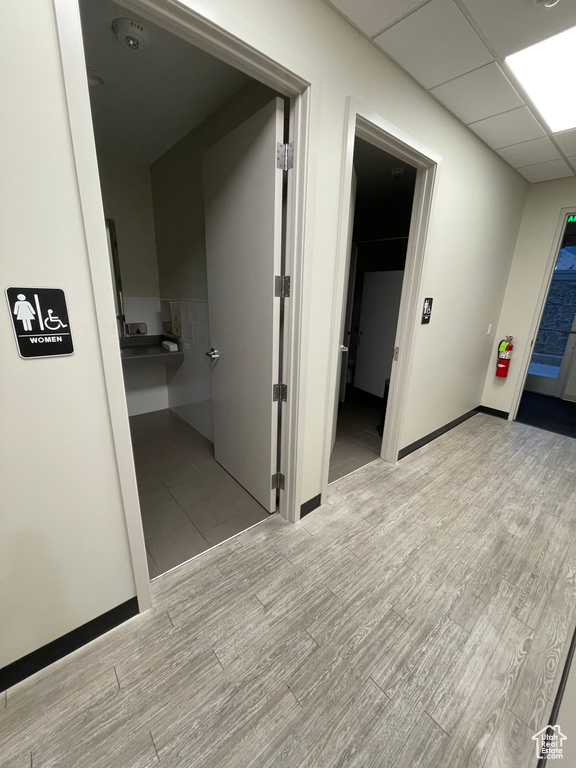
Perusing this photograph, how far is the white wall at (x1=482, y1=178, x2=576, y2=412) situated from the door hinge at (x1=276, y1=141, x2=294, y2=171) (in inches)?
131

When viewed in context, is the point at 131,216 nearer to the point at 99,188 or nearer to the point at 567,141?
the point at 99,188

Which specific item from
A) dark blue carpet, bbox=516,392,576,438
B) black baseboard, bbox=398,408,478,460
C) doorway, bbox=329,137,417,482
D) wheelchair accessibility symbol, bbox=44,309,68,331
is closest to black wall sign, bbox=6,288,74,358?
wheelchair accessibility symbol, bbox=44,309,68,331

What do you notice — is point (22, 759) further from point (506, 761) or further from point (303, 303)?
point (303, 303)

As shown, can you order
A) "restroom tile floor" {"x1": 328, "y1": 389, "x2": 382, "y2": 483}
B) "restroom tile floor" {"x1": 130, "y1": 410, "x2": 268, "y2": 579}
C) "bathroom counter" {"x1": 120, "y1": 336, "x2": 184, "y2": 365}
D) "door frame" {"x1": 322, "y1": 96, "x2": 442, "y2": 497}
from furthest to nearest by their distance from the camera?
"bathroom counter" {"x1": 120, "y1": 336, "x2": 184, "y2": 365}, "restroom tile floor" {"x1": 328, "y1": 389, "x2": 382, "y2": 483}, "restroom tile floor" {"x1": 130, "y1": 410, "x2": 268, "y2": 579}, "door frame" {"x1": 322, "y1": 96, "x2": 442, "y2": 497}

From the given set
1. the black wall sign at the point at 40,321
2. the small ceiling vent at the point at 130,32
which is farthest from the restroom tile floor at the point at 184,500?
the small ceiling vent at the point at 130,32

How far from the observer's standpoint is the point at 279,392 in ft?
5.87

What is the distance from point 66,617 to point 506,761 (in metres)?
1.64

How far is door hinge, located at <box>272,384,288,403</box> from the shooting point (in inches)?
69.7

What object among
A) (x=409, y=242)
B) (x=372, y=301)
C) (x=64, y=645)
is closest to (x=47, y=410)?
(x=64, y=645)

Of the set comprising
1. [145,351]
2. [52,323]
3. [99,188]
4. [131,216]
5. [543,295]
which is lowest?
[145,351]

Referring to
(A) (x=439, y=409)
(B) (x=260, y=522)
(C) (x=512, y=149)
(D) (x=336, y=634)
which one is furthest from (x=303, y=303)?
(C) (x=512, y=149)

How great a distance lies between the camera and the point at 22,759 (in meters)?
0.94

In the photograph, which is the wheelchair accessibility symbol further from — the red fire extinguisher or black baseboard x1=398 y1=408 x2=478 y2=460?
the red fire extinguisher

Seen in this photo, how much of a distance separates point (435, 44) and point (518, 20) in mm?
338
